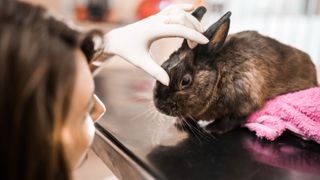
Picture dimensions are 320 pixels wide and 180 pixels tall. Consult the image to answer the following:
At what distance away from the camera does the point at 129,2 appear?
2848 millimetres

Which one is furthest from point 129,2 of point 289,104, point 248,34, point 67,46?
point 67,46

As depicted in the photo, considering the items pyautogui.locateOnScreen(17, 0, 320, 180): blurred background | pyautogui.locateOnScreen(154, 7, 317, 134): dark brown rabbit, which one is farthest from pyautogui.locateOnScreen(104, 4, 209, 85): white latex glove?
pyautogui.locateOnScreen(17, 0, 320, 180): blurred background

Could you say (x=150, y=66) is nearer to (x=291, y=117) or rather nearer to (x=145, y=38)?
(x=145, y=38)

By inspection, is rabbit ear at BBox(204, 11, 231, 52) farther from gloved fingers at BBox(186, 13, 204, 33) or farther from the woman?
the woman

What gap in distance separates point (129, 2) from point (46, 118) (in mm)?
2580

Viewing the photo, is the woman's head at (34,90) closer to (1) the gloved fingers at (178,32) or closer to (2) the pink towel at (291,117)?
(1) the gloved fingers at (178,32)

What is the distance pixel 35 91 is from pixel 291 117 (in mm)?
654

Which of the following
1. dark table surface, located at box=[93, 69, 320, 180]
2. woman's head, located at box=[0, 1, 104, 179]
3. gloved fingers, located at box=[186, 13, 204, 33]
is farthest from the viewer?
gloved fingers, located at box=[186, 13, 204, 33]

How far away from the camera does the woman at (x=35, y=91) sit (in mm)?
359

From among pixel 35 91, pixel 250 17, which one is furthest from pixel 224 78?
pixel 250 17

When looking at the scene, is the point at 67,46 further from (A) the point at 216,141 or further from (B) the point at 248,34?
(B) the point at 248,34

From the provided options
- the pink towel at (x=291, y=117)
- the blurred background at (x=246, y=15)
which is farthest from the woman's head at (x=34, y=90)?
the blurred background at (x=246, y=15)

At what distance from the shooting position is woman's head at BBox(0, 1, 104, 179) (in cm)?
36

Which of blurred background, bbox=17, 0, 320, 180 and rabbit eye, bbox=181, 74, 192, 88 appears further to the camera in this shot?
blurred background, bbox=17, 0, 320, 180
